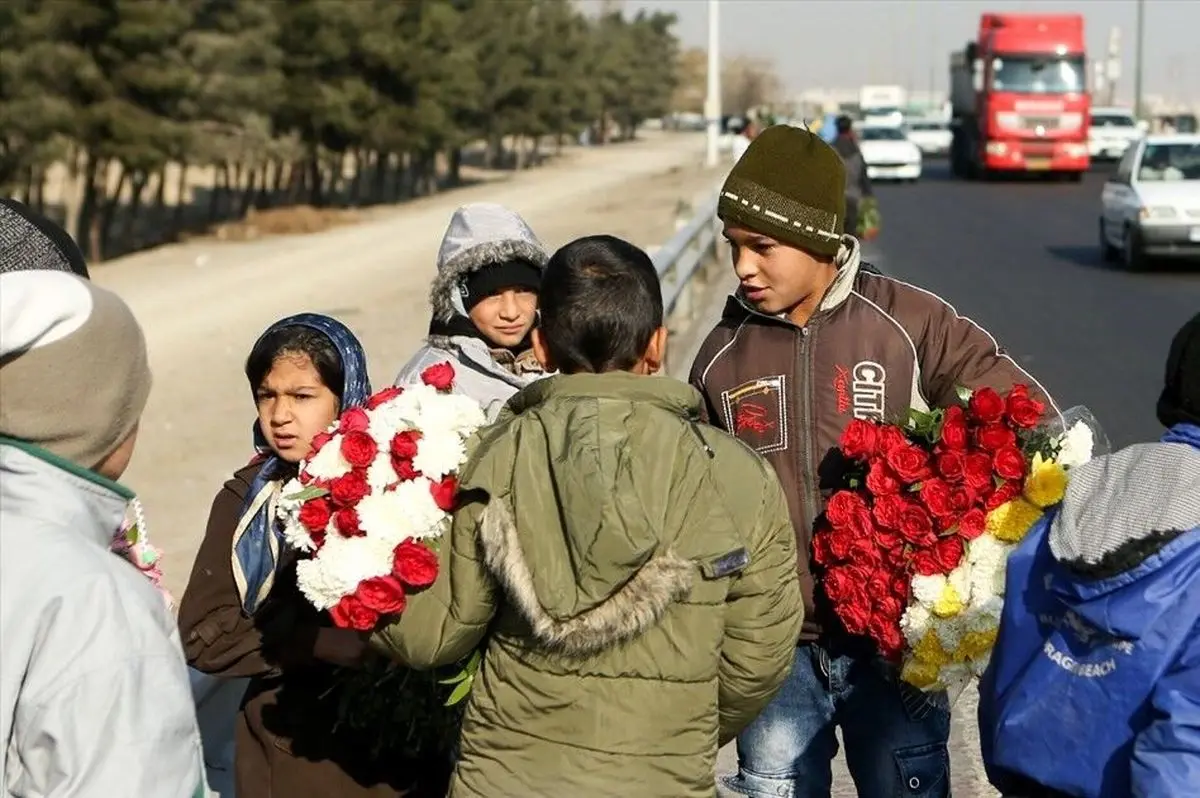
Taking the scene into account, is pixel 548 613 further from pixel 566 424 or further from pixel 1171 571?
pixel 1171 571

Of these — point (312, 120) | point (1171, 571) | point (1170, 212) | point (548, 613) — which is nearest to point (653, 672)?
point (548, 613)

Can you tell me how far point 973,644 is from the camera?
3.54 m

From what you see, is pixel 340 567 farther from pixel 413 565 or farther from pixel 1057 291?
pixel 1057 291

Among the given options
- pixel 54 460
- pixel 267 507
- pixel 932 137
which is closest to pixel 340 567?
pixel 267 507

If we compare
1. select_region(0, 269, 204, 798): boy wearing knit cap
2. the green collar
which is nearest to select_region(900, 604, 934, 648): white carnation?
select_region(0, 269, 204, 798): boy wearing knit cap

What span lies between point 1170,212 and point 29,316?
19886 millimetres

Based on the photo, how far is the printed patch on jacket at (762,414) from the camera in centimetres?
371

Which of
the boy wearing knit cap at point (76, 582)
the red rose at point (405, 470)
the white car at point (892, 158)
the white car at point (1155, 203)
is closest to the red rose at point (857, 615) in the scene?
the red rose at point (405, 470)

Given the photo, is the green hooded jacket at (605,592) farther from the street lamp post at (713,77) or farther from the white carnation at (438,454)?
the street lamp post at (713,77)

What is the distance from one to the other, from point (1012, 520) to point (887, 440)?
0.95 ft

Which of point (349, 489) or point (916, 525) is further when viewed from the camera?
point (916, 525)

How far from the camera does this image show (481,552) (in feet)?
9.68

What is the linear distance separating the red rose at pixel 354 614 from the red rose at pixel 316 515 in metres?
0.19

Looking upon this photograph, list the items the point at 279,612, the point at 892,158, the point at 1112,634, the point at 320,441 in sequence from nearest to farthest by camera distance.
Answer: the point at 1112,634 → the point at 320,441 → the point at 279,612 → the point at 892,158
